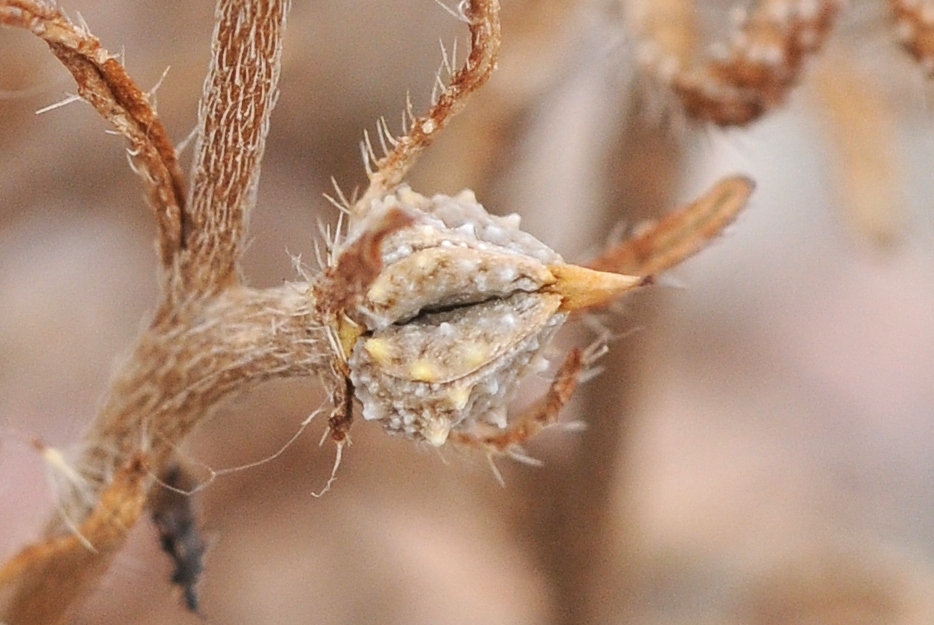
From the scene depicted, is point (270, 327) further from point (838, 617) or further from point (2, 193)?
point (838, 617)

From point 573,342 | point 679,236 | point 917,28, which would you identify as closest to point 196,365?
point 679,236

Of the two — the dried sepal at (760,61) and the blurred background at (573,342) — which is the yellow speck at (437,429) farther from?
the dried sepal at (760,61)

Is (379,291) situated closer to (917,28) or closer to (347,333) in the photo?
(347,333)

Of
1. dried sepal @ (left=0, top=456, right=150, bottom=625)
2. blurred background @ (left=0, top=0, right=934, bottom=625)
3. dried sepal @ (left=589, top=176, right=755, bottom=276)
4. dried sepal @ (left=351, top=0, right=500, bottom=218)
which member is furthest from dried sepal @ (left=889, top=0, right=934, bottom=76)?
dried sepal @ (left=0, top=456, right=150, bottom=625)

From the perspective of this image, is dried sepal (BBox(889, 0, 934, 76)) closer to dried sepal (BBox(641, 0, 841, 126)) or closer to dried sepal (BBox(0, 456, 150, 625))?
dried sepal (BBox(641, 0, 841, 126))

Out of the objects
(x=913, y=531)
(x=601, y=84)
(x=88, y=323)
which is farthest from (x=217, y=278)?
(x=913, y=531)
